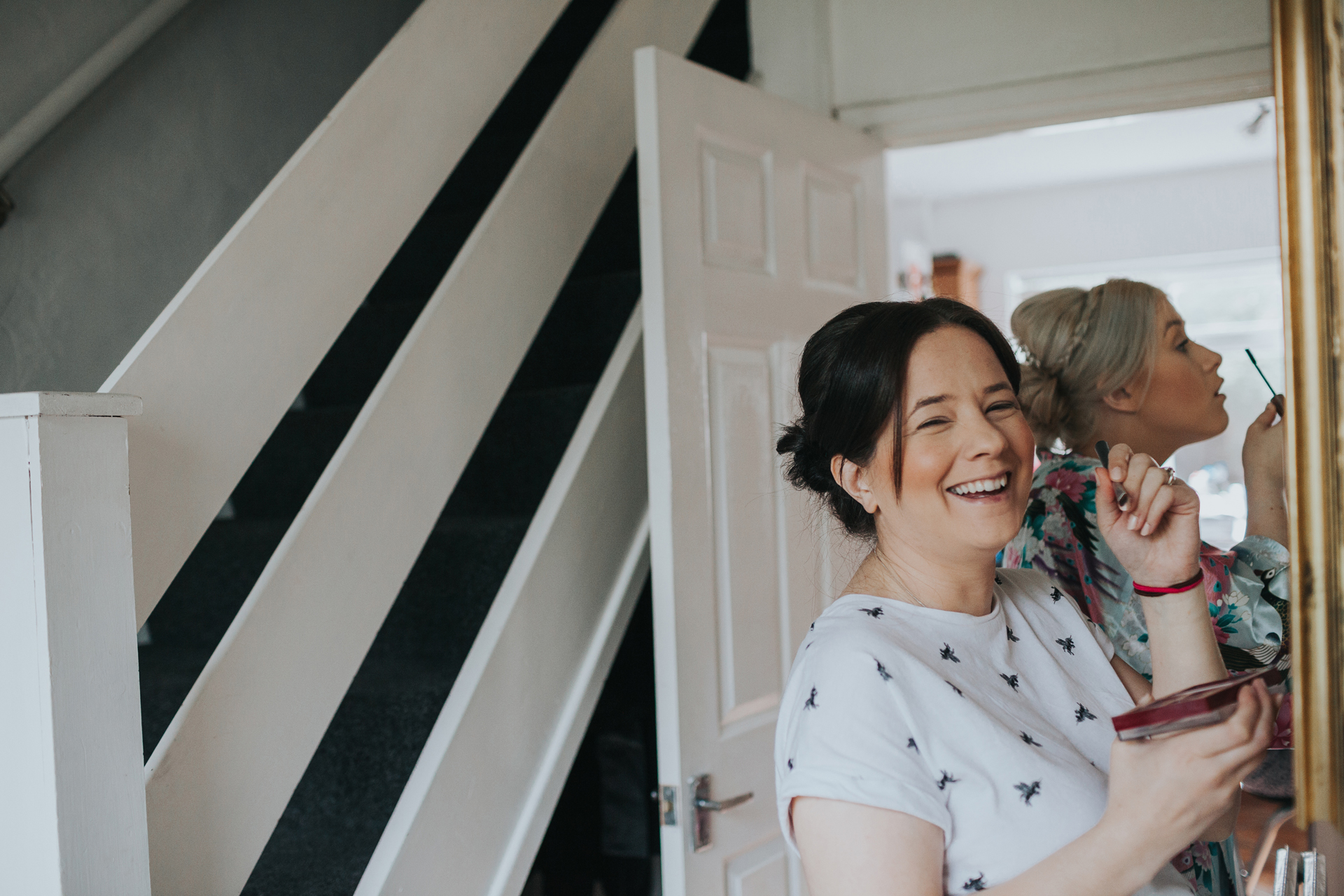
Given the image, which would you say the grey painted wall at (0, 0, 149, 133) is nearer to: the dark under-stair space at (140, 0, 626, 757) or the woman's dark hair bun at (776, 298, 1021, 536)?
the dark under-stair space at (140, 0, 626, 757)

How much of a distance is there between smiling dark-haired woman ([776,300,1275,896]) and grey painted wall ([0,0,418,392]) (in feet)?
4.11

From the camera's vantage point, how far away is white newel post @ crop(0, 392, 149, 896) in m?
1.02

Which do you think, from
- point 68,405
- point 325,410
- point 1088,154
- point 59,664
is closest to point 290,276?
point 68,405

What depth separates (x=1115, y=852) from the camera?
0.87 metres

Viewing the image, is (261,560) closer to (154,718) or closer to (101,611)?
(154,718)

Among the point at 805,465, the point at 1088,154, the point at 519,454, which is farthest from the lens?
the point at 1088,154

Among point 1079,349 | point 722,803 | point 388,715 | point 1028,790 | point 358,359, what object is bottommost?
point 722,803

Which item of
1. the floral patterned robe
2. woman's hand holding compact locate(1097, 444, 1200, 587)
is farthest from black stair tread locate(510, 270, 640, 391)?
woman's hand holding compact locate(1097, 444, 1200, 587)

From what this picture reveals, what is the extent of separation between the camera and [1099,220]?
7.29 m

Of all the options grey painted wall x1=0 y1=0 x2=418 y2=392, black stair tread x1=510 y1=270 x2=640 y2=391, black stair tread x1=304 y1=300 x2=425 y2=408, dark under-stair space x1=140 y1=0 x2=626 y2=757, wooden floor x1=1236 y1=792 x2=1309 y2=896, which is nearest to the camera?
grey painted wall x1=0 y1=0 x2=418 y2=392

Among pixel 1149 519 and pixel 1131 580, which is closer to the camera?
pixel 1149 519

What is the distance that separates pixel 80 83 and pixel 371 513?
0.81 meters

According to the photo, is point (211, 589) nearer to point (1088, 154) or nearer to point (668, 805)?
point (668, 805)

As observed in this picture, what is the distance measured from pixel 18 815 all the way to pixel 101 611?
20 cm
